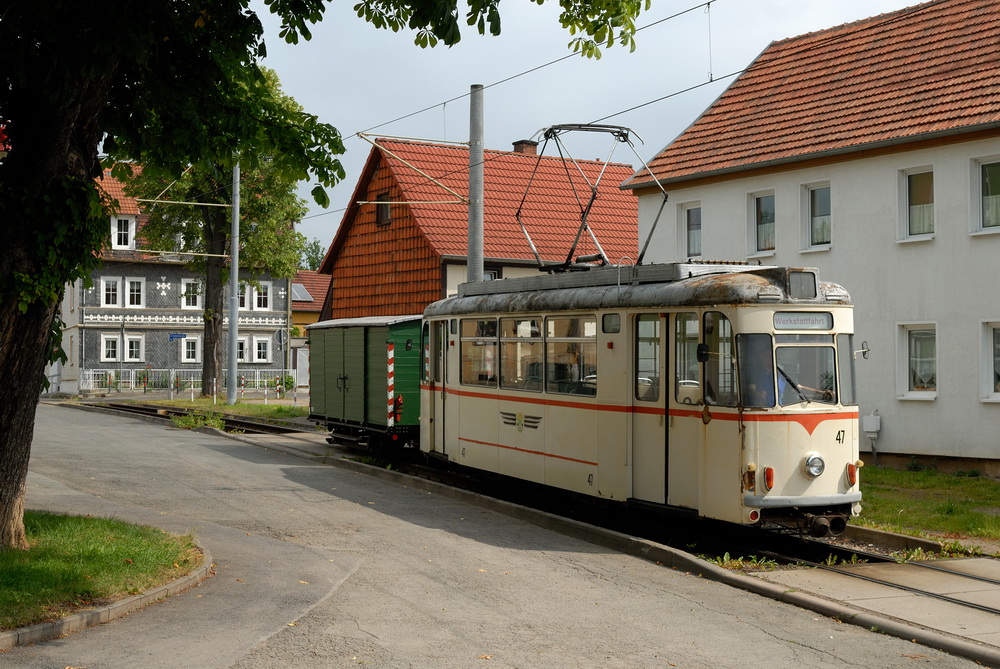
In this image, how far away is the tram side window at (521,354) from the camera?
15180mm

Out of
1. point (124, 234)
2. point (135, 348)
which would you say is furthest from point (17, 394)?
→ point (124, 234)

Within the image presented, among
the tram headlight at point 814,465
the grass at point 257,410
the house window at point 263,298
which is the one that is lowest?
the grass at point 257,410

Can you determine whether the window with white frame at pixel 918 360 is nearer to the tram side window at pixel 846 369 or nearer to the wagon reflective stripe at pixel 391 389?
the tram side window at pixel 846 369

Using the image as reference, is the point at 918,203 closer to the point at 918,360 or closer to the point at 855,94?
the point at 918,360

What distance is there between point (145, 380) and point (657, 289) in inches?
1979

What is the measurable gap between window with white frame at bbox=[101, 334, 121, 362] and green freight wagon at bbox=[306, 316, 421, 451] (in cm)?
4447

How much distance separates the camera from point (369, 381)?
2267cm

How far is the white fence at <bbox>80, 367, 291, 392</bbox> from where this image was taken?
199ft

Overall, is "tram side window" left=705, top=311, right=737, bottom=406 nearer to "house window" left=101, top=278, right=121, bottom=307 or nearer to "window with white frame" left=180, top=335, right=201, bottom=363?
"window with white frame" left=180, top=335, right=201, bottom=363

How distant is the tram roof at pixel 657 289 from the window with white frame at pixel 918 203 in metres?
8.63

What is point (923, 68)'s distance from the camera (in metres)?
21.8

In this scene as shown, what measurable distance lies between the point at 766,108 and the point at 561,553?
15684mm

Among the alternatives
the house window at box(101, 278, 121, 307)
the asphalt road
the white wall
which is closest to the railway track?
the asphalt road

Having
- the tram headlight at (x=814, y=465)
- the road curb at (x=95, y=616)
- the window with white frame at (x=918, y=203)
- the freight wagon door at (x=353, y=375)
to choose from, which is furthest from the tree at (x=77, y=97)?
the freight wagon door at (x=353, y=375)
